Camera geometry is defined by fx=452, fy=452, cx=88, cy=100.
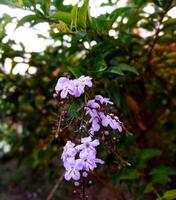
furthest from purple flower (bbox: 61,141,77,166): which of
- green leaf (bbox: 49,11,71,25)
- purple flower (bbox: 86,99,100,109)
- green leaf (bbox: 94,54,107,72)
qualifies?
green leaf (bbox: 49,11,71,25)

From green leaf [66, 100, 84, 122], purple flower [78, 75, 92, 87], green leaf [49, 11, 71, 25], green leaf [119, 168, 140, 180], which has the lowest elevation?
green leaf [119, 168, 140, 180]

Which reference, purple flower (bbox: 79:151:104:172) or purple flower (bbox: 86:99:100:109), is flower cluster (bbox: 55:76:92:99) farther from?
purple flower (bbox: 79:151:104:172)

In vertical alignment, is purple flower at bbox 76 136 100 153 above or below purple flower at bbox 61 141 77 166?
above

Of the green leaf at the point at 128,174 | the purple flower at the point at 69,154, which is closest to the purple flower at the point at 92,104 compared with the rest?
the purple flower at the point at 69,154

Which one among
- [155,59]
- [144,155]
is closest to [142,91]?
[155,59]

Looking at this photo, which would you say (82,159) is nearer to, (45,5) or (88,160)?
(88,160)

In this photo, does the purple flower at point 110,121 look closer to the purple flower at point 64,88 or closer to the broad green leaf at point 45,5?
the purple flower at point 64,88
